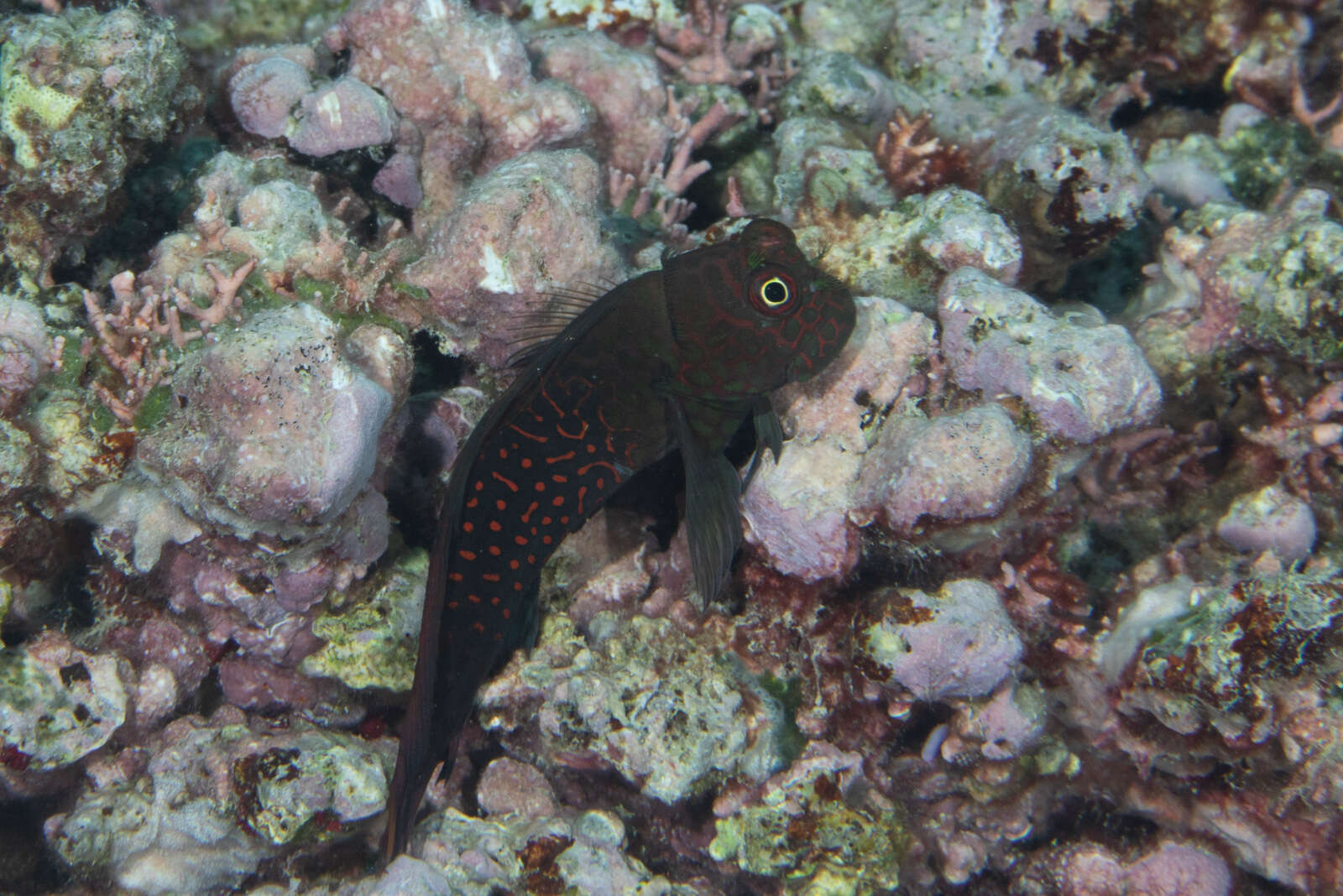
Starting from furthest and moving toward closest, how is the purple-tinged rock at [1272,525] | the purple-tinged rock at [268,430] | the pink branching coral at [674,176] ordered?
the pink branching coral at [674,176] < the purple-tinged rock at [1272,525] < the purple-tinged rock at [268,430]

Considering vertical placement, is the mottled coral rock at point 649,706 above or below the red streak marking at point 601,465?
below

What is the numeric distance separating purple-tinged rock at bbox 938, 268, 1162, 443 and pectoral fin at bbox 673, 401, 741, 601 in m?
1.19

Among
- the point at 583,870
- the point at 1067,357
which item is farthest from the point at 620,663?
the point at 1067,357

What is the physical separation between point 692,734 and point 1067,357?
2.35 meters

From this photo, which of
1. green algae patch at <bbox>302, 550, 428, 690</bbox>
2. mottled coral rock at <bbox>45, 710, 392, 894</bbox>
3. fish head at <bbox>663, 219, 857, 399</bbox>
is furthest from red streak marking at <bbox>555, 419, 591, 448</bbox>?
mottled coral rock at <bbox>45, 710, 392, 894</bbox>

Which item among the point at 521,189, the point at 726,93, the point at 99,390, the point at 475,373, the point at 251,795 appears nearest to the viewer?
the point at 99,390

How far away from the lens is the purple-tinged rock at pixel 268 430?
2881 millimetres

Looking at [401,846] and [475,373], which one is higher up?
[475,373]

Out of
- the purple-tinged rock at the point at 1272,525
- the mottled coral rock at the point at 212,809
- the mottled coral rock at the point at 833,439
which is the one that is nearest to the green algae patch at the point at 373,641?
the mottled coral rock at the point at 212,809

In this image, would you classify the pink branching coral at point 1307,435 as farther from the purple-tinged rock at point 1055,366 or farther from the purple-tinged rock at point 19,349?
the purple-tinged rock at point 19,349

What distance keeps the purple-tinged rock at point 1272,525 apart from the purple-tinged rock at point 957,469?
4.52 feet

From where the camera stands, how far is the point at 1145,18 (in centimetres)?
544

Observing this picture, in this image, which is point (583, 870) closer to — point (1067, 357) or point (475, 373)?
point (475, 373)

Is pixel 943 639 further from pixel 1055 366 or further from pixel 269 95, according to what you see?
pixel 269 95
